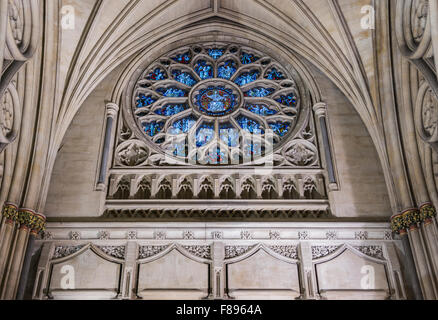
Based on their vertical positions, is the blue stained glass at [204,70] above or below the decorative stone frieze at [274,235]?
above

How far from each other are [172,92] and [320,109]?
3314 millimetres

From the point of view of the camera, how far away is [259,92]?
13242mm

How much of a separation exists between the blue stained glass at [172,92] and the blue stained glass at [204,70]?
0.64m

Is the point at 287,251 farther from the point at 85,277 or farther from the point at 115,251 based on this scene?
the point at 85,277

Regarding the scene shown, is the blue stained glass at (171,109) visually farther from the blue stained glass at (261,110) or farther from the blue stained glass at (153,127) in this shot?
the blue stained glass at (261,110)

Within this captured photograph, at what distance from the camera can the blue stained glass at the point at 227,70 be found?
44.3 feet

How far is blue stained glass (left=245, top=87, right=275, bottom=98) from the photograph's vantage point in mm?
13152

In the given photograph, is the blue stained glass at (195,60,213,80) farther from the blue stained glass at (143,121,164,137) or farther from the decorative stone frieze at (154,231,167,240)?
the decorative stone frieze at (154,231,167,240)

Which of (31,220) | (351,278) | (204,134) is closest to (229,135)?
(204,134)

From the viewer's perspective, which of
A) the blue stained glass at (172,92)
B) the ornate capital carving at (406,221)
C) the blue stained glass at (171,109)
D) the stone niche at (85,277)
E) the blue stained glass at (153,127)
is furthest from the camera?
the blue stained glass at (172,92)

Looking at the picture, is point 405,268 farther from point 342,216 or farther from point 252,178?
point 252,178

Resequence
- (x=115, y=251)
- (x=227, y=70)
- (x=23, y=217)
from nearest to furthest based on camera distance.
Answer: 1. (x=23, y=217)
2. (x=115, y=251)
3. (x=227, y=70)

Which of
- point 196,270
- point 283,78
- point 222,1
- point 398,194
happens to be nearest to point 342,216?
point 398,194

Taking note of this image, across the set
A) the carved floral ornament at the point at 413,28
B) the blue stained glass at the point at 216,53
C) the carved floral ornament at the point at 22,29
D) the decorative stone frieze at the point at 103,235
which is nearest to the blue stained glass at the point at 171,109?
the blue stained glass at the point at 216,53
